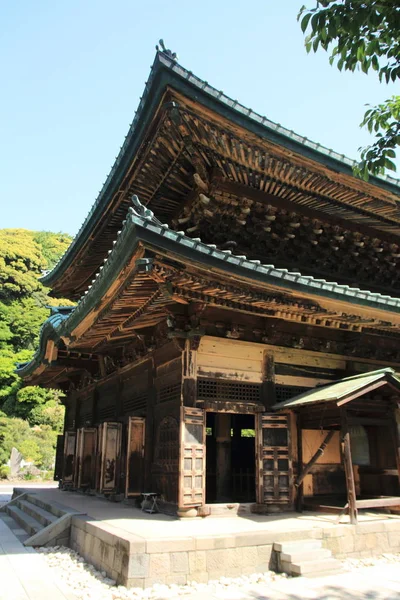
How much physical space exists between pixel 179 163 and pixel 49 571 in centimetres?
666

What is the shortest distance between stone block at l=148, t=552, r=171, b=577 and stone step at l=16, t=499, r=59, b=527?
162 inches

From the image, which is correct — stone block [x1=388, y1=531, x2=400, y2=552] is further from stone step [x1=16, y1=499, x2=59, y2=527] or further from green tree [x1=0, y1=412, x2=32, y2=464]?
green tree [x1=0, y1=412, x2=32, y2=464]

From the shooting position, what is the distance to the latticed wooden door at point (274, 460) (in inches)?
310

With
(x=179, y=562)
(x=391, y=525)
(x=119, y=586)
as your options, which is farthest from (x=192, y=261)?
(x=391, y=525)

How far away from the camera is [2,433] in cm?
3241

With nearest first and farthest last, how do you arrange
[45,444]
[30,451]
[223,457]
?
[223,457] → [30,451] → [45,444]

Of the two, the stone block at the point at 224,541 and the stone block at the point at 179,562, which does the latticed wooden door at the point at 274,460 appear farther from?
the stone block at the point at 179,562

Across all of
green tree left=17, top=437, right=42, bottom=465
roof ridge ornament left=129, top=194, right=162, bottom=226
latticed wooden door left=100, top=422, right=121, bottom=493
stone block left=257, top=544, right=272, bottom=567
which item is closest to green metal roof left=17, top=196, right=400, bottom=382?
roof ridge ornament left=129, top=194, right=162, bottom=226

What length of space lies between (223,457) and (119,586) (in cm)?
601

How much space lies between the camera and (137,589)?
5070 mm

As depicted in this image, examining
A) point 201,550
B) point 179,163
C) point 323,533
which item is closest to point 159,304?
point 179,163

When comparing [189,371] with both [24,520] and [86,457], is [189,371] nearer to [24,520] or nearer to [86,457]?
[24,520]

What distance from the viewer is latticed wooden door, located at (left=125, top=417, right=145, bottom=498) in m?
8.85

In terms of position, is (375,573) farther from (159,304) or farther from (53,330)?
(53,330)
